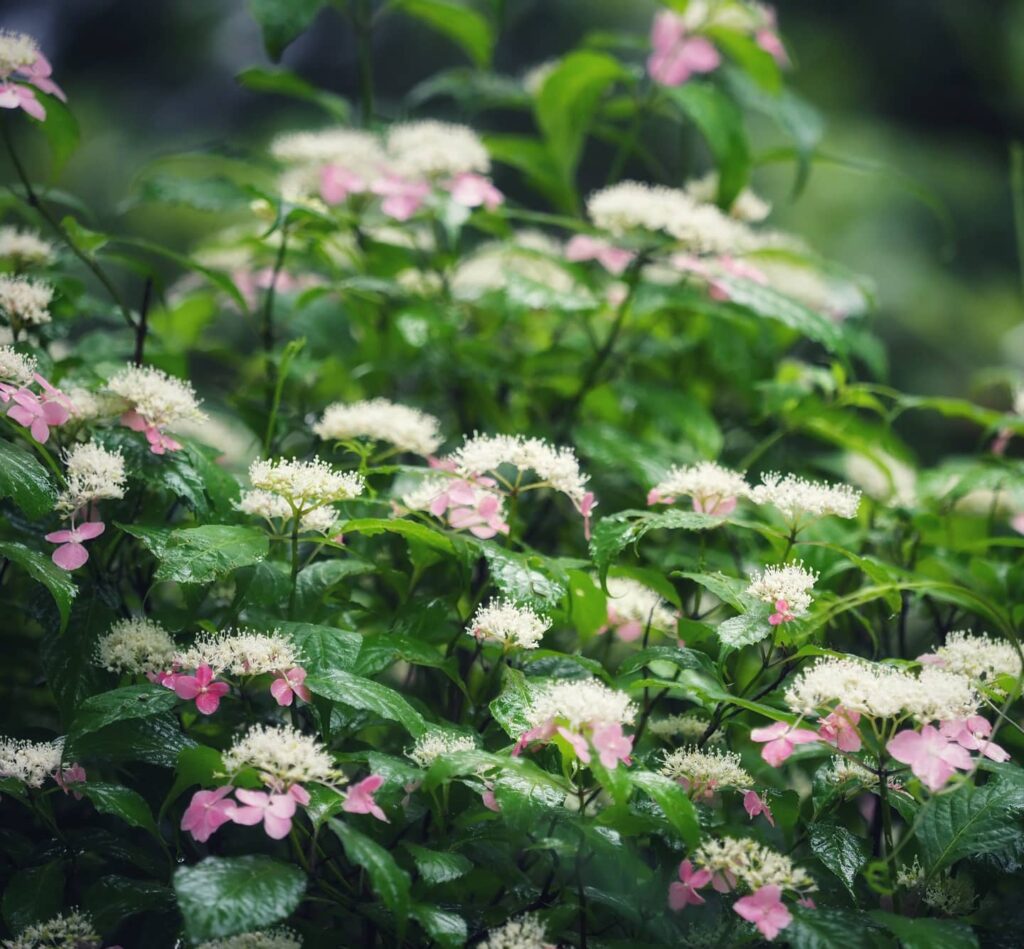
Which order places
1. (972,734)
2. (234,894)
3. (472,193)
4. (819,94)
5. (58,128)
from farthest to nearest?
(819,94) < (472,193) < (58,128) < (972,734) < (234,894)

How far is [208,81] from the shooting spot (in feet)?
12.1

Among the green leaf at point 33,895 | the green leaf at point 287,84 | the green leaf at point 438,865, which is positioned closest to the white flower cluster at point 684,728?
the green leaf at point 438,865

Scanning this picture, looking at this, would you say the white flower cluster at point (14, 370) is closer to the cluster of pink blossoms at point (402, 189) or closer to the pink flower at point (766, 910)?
the cluster of pink blossoms at point (402, 189)

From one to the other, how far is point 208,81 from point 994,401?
3.04 metres

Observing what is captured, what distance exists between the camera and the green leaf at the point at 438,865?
0.59m

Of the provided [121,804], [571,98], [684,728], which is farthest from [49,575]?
[571,98]

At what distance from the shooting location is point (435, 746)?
2.08ft

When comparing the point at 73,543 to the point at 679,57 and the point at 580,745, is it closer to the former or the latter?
the point at 580,745

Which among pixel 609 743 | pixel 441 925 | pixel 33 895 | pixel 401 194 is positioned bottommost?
pixel 33 895

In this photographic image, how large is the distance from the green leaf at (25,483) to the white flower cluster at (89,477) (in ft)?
0.04

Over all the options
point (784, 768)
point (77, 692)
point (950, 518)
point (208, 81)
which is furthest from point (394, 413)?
point (208, 81)

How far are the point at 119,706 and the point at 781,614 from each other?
0.44 meters

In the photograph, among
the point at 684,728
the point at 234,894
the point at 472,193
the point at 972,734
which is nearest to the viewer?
the point at 234,894

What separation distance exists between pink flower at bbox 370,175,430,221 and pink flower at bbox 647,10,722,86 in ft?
1.07
